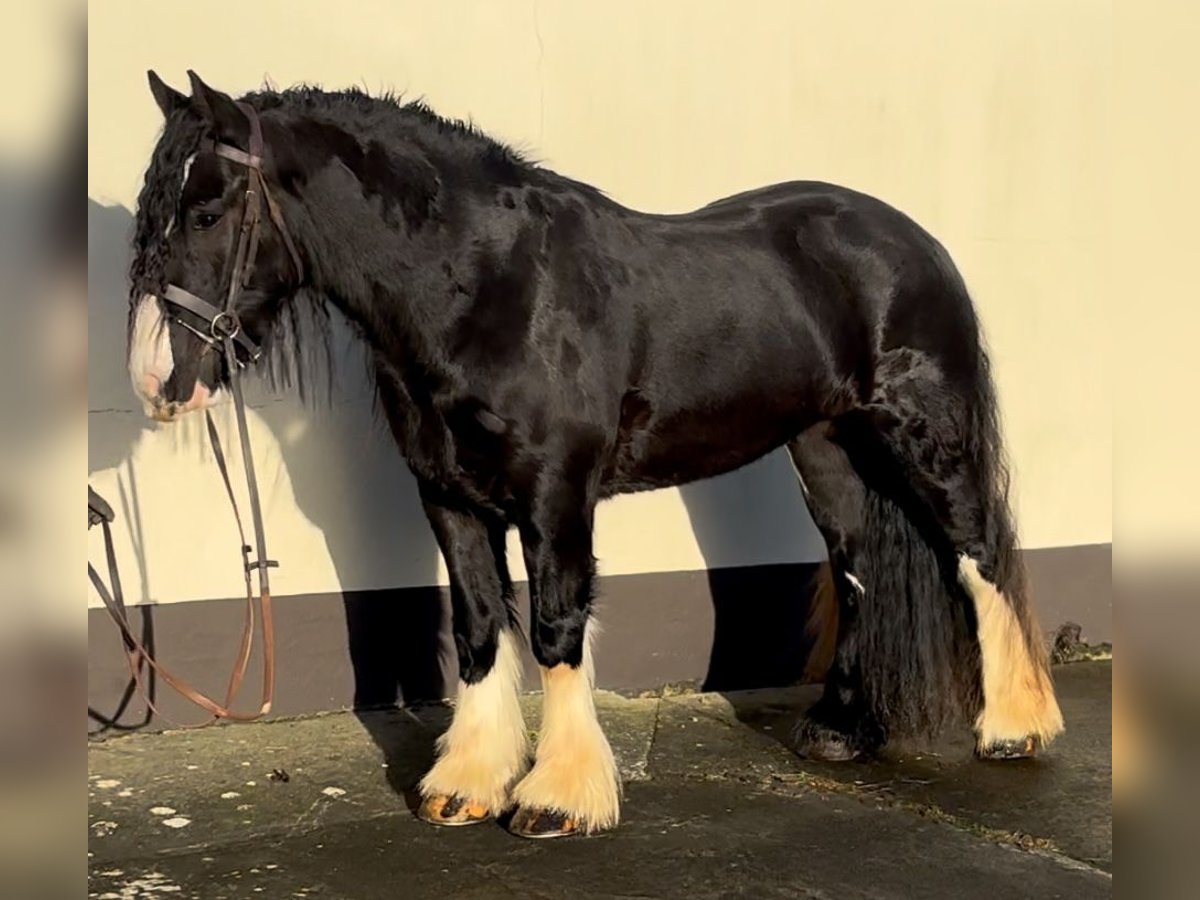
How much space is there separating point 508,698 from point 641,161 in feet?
6.91

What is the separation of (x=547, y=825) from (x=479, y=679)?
448mm

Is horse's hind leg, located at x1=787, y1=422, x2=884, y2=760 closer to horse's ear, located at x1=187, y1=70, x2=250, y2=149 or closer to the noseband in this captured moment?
the noseband

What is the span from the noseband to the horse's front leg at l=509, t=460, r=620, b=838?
810 millimetres

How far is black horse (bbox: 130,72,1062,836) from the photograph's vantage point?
2.88 meters

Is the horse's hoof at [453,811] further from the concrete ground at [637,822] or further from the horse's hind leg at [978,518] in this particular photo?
the horse's hind leg at [978,518]

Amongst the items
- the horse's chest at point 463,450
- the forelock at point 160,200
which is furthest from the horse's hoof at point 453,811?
the forelock at point 160,200

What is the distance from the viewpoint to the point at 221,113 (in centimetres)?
272

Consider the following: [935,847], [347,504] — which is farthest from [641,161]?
[935,847]

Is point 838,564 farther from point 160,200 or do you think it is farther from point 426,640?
point 160,200

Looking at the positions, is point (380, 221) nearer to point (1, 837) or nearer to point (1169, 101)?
point (1, 837)

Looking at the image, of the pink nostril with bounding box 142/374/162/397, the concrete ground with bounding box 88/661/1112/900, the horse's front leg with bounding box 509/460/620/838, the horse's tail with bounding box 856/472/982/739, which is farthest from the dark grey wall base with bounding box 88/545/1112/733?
the pink nostril with bounding box 142/374/162/397

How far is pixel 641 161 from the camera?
4.50m

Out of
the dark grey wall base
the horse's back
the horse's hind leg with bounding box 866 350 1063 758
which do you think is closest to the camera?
the horse's back

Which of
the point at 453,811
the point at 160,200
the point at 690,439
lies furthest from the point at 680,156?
the point at 453,811
